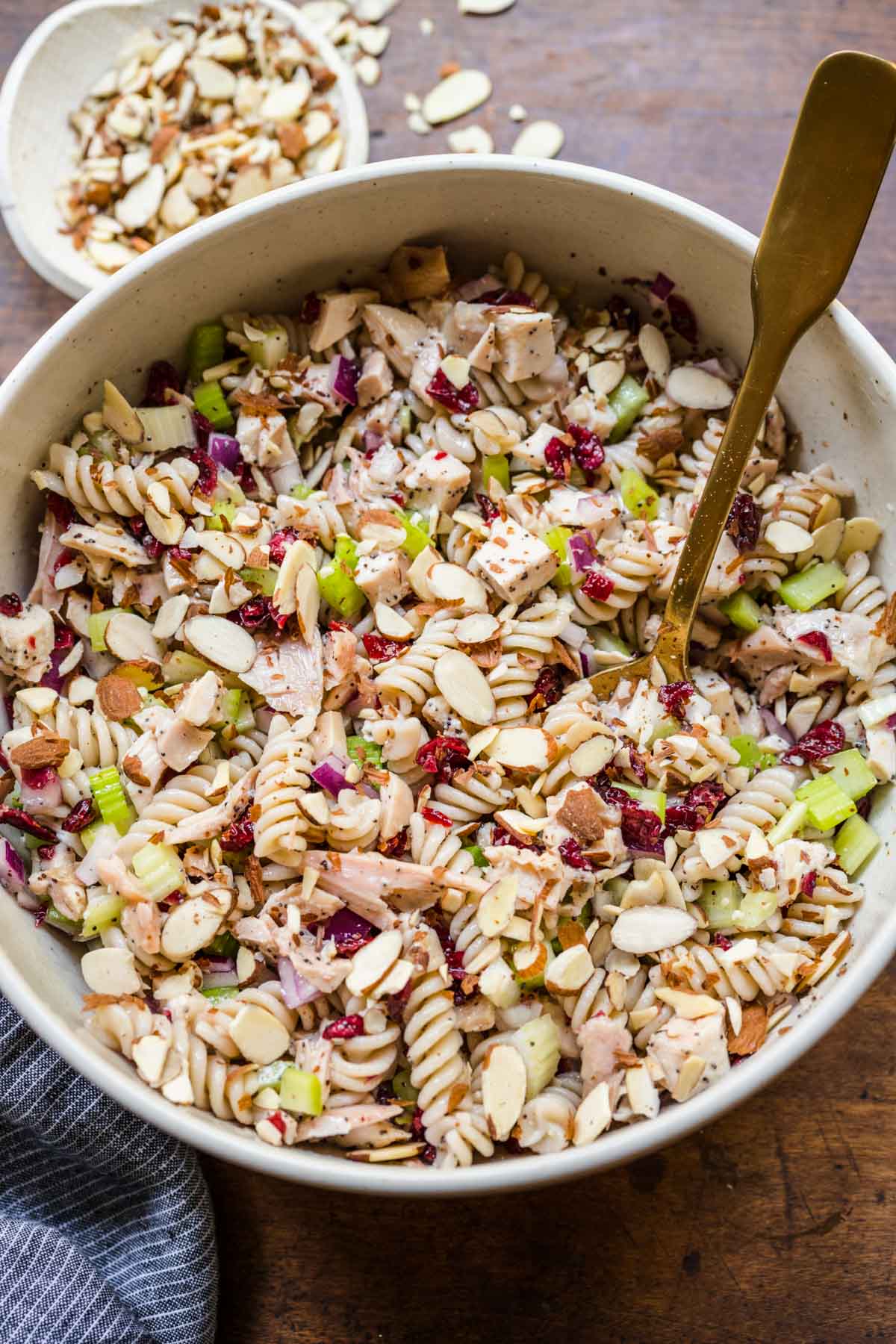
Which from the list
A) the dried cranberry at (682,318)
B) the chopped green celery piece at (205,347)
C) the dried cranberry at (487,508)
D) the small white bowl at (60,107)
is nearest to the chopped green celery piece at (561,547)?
the dried cranberry at (487,508)

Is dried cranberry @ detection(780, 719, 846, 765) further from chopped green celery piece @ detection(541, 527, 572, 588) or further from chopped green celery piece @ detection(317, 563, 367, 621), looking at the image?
chopped green celery piece @ detection(317, 563, 367, 621)

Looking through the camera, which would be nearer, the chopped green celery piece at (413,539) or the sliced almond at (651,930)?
the sliced almond at (651,930)

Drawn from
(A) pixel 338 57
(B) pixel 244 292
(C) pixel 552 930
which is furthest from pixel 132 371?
(C) pixel 552 930

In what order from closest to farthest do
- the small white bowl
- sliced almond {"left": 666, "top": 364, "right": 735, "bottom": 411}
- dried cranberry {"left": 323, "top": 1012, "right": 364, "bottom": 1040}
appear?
dried cranberry {"left": 323, "top": 1012, "right": 364, "bottom": 1040} < sliced almond {"left": 666, "top": 364, "right": 735, "bottom": 411} < the small white bowl

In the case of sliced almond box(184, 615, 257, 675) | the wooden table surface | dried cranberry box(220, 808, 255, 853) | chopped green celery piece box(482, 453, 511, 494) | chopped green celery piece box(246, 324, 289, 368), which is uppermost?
chopped green celery piece box(246, 324, 289, 368)

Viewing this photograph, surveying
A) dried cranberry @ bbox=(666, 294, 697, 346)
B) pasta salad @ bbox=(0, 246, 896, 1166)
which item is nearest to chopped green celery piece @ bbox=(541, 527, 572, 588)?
pasta salad @ bbox=(0, 246, 896, 1166)

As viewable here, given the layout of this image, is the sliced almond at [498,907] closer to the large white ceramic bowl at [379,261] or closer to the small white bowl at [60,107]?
the large white ceramic bowl at [379,261]

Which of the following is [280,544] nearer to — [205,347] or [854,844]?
[205,347]
